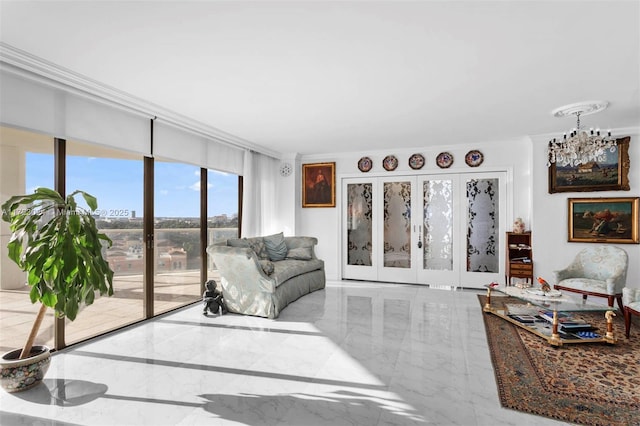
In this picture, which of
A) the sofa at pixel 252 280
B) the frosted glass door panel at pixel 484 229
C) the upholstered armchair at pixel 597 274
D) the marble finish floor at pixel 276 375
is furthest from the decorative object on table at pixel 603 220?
the sofa at pixel 252 280

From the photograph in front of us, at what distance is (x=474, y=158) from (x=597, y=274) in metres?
2.43

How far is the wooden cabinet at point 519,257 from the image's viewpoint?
199 inches

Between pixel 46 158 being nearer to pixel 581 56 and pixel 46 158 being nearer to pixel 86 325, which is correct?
pixel 86 325

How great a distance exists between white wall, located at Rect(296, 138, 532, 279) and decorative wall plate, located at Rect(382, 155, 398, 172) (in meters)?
0.07

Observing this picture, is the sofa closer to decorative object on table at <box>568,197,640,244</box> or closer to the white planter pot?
the white planter pot

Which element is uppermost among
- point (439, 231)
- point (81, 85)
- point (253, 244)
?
point (81, 85)

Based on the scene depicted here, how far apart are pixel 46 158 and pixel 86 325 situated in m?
1.87

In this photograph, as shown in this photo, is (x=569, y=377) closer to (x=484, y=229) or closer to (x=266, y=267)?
(x=266, y=267)

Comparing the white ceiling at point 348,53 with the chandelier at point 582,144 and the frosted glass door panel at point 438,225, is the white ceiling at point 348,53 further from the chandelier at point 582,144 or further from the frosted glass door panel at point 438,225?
the frosted glass door panel at point 438,225

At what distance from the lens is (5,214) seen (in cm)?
240

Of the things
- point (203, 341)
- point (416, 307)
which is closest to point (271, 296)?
point (203, 341)

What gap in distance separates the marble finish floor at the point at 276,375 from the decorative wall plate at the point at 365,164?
123 inches

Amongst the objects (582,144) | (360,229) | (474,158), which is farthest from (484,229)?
(582,144)

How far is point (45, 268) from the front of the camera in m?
2.36
